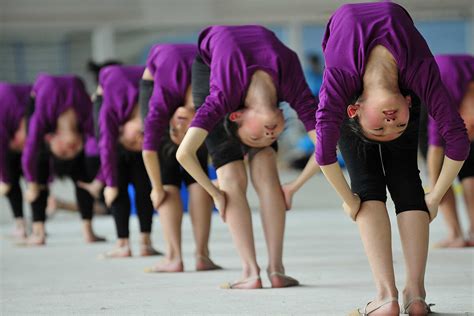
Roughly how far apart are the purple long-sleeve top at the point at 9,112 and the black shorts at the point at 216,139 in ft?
9.02

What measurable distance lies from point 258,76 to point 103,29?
8539 millimetres

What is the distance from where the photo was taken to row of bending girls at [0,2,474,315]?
2812 millimetres

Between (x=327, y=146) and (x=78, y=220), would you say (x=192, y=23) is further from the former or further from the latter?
(x=327, y=146)

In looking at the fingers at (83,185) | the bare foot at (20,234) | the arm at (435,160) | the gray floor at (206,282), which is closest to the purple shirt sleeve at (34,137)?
the fingers at (83,185)

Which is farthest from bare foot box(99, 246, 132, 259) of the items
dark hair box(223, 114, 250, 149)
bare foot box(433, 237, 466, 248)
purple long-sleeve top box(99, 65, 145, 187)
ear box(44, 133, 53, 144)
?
dark hair box(223, 114, 250, 149)

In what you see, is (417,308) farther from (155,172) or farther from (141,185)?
(141,185)

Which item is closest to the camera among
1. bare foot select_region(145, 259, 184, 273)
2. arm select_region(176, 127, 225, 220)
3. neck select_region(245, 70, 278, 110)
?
arm select_region(176, 127, 225, 220)

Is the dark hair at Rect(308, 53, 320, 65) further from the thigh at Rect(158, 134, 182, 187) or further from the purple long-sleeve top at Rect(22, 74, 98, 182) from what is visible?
the thigh at Rect(158, 134, 182, 187)

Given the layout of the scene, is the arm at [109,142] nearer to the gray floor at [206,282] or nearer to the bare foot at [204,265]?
the gray floor at [206,282]

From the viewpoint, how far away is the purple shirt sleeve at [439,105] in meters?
2.79

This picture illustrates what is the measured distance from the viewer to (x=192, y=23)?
11648mm

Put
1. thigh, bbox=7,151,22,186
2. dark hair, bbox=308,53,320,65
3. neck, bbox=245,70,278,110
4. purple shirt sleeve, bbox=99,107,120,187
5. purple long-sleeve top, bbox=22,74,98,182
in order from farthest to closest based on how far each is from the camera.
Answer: dark hair, bbox=308,53,320,65
thigh, bbox=7,151,22,186
purple long-sleeve top, bbox=22,74,98,182
purple shirt sleeve, bbox=99,107,120,187
neck, bbox=245,70,278,110

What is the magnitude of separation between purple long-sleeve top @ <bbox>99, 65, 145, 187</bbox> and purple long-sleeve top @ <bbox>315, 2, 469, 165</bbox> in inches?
91.1

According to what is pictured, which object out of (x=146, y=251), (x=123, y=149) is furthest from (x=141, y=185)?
(x=146, y=251)
